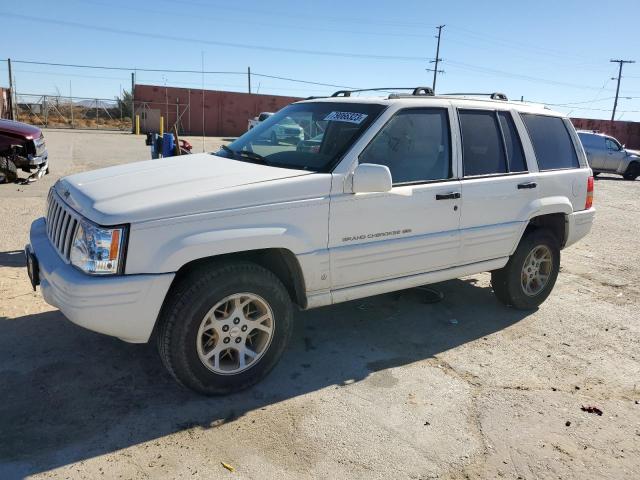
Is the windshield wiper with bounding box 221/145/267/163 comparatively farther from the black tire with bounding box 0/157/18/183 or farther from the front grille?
the black tire with bounding box 0/157/18/183

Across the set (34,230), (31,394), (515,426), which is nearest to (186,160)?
(34,230)

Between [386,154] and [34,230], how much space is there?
2.69 m

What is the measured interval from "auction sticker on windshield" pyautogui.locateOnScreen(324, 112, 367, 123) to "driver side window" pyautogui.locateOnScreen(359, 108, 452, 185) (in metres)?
0.20

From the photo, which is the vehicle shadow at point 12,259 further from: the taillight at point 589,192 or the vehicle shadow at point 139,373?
the taillight at point 589,192

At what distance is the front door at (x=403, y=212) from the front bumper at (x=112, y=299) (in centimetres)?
123

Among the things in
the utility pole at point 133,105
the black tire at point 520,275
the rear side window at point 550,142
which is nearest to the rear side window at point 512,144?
the rear side window at point 550,142

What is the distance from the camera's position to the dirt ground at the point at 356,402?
2898 millimetres

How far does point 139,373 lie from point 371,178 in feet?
6.75

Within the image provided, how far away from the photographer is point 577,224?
5.37 meters

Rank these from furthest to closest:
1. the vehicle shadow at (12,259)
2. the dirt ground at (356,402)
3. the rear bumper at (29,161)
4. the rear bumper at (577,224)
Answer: the rear bumper at (29,161) < the vehicle shadow at (12,259) < the rear bumper at (577,224) < the dirt ground at (356,402)

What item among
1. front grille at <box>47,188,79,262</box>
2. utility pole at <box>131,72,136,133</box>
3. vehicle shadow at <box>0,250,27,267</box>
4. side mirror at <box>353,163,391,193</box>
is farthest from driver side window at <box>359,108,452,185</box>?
utility pole at <box>131,72,136,133</box>

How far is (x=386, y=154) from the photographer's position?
399 cm

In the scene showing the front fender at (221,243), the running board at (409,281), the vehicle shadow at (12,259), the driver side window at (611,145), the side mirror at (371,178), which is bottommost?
the vehicle shadow at (12,259)

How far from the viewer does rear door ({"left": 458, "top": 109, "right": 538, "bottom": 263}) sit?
445 centimetres
